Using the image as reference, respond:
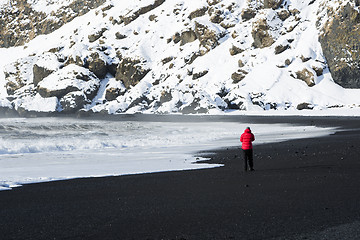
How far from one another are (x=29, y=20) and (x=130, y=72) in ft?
311

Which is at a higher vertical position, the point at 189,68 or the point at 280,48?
the point at 280,48

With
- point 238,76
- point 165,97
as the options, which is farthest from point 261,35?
point 165,97

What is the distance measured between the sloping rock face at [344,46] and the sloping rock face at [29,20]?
4056 inches

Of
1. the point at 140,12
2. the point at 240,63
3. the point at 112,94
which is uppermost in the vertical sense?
the point at 140,12

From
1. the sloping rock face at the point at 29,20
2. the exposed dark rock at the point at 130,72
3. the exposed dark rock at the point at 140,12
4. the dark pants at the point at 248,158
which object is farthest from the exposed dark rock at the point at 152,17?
the dark pants at the point at 248,158

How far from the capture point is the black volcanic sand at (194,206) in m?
7.08

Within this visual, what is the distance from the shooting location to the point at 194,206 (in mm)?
9016

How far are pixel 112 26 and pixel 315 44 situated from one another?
6995 centimetres

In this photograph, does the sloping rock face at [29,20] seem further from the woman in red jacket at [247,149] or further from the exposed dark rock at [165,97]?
the woman in red jacket at [247,149]

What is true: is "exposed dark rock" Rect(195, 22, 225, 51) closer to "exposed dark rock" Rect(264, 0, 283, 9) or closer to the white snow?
the white snow

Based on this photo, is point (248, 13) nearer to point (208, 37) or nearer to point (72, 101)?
point (208, 37)

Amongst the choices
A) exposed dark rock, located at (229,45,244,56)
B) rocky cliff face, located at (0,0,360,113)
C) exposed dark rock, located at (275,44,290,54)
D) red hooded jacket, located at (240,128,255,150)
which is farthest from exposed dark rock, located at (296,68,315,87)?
red hooded jacket, located at (240,128,255,150)

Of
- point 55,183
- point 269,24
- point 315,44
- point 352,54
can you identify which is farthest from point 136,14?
point 55,183

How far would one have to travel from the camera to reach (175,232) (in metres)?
7.07
